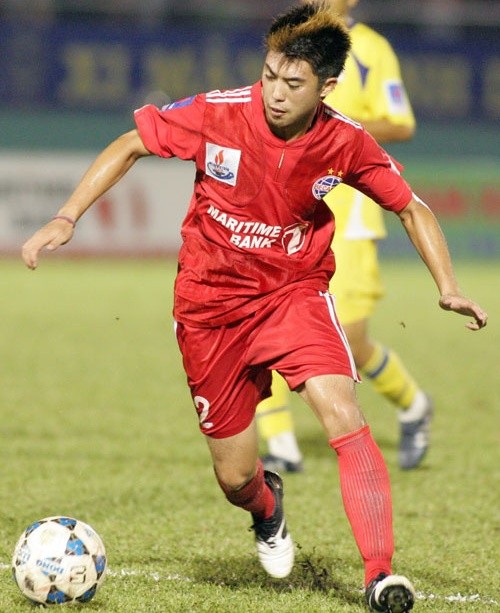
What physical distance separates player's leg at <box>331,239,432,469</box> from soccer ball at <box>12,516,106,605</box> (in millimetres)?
2760

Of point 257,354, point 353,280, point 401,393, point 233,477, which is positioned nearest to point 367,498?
point 257,354

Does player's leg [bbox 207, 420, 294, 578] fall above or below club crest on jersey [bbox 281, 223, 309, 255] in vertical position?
below

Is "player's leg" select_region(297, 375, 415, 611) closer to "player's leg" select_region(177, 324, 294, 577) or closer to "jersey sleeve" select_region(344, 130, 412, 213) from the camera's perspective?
"player's leg" select_region(177, 324, 294, 577)

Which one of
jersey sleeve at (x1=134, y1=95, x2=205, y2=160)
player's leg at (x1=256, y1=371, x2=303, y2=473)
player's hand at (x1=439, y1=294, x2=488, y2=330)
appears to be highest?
jersey sleeve at (x1=134, y1=95, x2=205, y2=160)

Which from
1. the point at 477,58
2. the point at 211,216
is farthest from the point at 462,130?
the point at 211,216

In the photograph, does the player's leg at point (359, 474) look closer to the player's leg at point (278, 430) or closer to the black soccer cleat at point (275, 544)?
the black soccer cleat at point (275, 544)

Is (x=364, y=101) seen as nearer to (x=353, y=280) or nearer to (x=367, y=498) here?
(x=353, y=280)

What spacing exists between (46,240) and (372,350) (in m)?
3.33

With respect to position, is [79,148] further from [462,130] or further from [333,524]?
[333,524]

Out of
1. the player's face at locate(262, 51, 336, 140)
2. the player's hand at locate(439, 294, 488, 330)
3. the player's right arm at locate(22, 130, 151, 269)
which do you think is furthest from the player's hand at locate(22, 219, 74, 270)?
the player's hand at locate(439, 294, 488, 330)

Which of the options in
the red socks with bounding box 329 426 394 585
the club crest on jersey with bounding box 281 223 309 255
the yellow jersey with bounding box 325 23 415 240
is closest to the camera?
the red socks with bounding box 329 426 394 585

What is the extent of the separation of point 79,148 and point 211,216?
15599 mm

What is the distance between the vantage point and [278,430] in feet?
21.9

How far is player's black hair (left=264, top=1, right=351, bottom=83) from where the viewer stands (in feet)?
13.3
